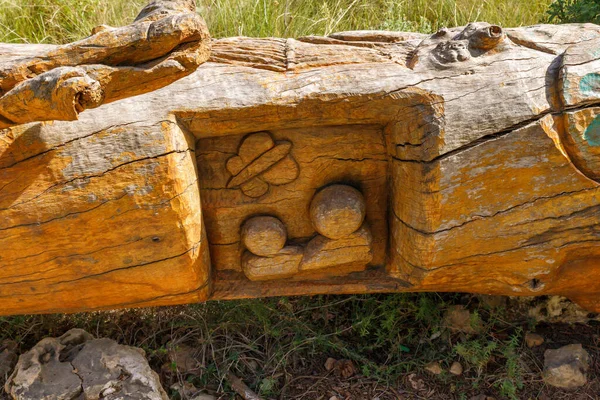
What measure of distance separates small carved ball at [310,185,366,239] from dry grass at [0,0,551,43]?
6.49 ft

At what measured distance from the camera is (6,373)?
2518 millimetres

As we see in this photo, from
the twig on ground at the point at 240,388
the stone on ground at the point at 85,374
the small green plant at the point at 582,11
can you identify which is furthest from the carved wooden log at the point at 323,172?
the small green plant at the point at 582,11

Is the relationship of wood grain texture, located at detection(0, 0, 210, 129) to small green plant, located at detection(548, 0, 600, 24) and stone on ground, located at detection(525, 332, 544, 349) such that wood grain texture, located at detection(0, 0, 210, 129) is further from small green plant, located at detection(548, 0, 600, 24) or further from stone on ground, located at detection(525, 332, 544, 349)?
small green plant, located at detection(548, 0, 600, 24)

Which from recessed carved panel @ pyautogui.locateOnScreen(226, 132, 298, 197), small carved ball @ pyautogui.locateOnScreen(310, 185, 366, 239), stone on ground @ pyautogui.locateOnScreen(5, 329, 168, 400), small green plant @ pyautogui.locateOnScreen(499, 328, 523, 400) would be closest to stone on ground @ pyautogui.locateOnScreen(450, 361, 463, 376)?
small green plant @ pyautogui.locateOnScreen(499, 328, 523, 400)

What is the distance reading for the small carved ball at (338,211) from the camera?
7.04ft

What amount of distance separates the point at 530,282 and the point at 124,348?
5.80ft

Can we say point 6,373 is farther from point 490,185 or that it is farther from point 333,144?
point 490,185

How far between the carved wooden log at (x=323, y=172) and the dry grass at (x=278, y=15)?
5.53 feet

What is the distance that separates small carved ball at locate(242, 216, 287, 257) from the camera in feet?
7.22

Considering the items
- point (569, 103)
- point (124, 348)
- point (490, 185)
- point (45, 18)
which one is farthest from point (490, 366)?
point (45, 18)

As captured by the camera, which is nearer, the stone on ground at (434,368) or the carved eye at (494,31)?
the carved eye at (494,31)

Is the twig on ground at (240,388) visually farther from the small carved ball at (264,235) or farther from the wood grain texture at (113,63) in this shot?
the wood grain texture at (113,63)

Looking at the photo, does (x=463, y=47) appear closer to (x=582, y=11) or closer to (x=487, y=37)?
(x=487, y=37)

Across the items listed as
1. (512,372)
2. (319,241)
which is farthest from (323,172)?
(512,372)
